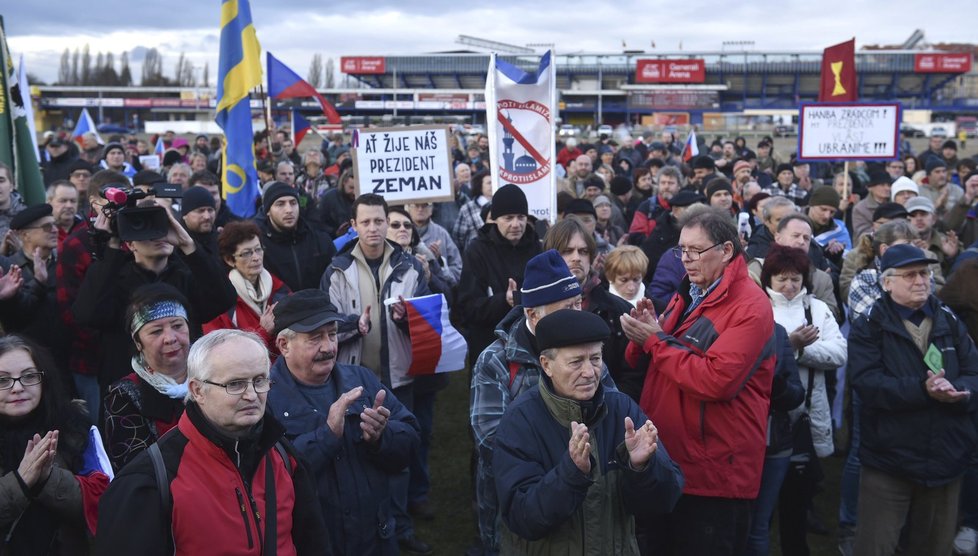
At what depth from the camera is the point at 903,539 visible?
4.67 m

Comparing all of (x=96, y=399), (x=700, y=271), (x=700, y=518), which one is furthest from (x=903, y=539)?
(x=96, y=399)

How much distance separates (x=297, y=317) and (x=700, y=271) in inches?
67.3

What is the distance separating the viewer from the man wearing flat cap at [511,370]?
11.2 feet

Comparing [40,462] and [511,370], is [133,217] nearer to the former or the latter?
[40,462]

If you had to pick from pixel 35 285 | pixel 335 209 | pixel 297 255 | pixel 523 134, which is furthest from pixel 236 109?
pixel 35 285

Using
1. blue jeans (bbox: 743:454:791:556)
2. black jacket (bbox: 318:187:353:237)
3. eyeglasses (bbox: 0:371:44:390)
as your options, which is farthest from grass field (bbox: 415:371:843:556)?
eyeglasses (bbox: 0:371:44:390)

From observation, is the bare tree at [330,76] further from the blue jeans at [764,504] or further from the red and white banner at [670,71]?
the blue jeans at [764,504]

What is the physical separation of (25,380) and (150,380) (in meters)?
0.43

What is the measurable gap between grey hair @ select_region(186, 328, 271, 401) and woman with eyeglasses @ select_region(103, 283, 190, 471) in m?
0.59

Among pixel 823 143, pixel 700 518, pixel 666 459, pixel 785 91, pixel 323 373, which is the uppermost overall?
pixel 785 91

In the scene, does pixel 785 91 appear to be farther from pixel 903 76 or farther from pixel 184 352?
pixel 184 352

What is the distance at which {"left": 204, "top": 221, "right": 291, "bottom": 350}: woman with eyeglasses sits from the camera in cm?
479

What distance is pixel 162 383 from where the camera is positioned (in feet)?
11.1

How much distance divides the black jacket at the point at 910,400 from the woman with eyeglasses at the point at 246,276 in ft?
10.2
